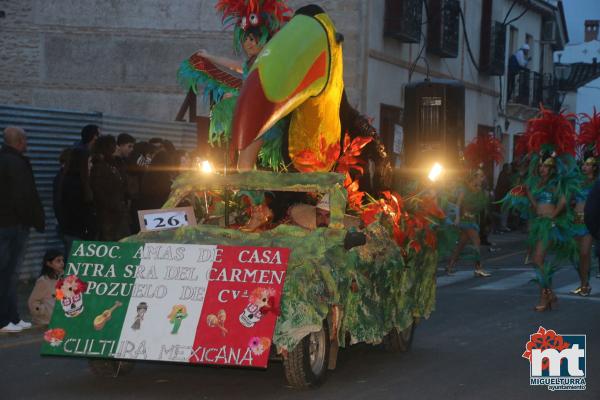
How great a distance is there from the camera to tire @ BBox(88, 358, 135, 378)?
8945 mm

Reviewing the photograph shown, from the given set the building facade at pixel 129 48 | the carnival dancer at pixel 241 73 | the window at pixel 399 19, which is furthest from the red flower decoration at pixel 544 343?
the window at pixel 399 19

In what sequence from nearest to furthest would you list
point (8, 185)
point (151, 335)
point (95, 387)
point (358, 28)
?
point (151, 335)
point (95, 387)
point (8, 185)
point (358, 28)

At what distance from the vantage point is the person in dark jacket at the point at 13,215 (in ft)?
37.8

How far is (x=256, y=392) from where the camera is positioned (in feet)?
28.0

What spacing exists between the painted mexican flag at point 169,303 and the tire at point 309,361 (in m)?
0.41

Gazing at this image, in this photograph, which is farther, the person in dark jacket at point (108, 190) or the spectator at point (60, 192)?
the person in dark jacket at point (108, 190)

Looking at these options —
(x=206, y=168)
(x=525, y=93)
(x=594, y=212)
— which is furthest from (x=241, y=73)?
(x=525, y=93)

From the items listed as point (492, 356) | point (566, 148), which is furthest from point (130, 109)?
point (492, 356)

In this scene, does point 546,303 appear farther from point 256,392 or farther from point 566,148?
point 256,392

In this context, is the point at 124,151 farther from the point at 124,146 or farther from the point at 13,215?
the point at 13,215

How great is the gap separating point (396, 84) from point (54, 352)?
20.7 m

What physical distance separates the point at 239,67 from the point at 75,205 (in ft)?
11.5

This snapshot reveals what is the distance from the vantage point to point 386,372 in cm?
963

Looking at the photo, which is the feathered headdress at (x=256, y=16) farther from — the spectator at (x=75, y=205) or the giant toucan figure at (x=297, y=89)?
the spectator at (x=75, y=205)
